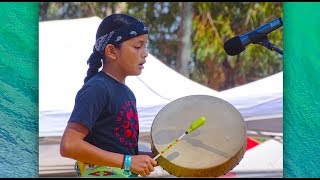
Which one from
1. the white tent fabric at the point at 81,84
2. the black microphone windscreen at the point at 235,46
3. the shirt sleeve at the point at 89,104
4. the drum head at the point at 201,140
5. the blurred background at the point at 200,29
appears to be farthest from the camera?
the blurred background at the point at 200,29

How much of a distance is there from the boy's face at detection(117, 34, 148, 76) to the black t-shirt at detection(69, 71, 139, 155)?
7 cm

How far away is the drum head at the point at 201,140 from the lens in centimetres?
284

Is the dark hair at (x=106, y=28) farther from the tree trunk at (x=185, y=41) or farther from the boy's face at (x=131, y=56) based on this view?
the tree trunk at (x=185, y=41)

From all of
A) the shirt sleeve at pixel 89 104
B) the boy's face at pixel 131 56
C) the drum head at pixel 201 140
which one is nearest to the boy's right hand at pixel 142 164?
the drum head at pixel 201 140

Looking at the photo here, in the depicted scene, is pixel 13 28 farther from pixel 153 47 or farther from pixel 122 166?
pixel 153 47

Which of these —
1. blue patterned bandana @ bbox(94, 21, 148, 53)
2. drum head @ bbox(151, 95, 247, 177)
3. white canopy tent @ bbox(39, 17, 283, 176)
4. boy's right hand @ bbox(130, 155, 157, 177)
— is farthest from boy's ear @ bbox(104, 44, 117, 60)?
white canopy tent @ bbox(39, 17, 283, 176)

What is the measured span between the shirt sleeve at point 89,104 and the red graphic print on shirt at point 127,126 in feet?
0.28

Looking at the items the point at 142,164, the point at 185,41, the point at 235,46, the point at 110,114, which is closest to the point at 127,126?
the point at 110,114

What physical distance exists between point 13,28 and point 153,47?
7.26m

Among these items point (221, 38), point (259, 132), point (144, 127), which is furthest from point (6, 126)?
point (221, 38)

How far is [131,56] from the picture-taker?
292cm

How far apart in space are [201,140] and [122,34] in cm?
49

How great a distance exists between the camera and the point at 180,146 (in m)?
2.87

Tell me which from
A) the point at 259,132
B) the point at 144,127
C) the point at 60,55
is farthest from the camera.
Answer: the point at 259,132
